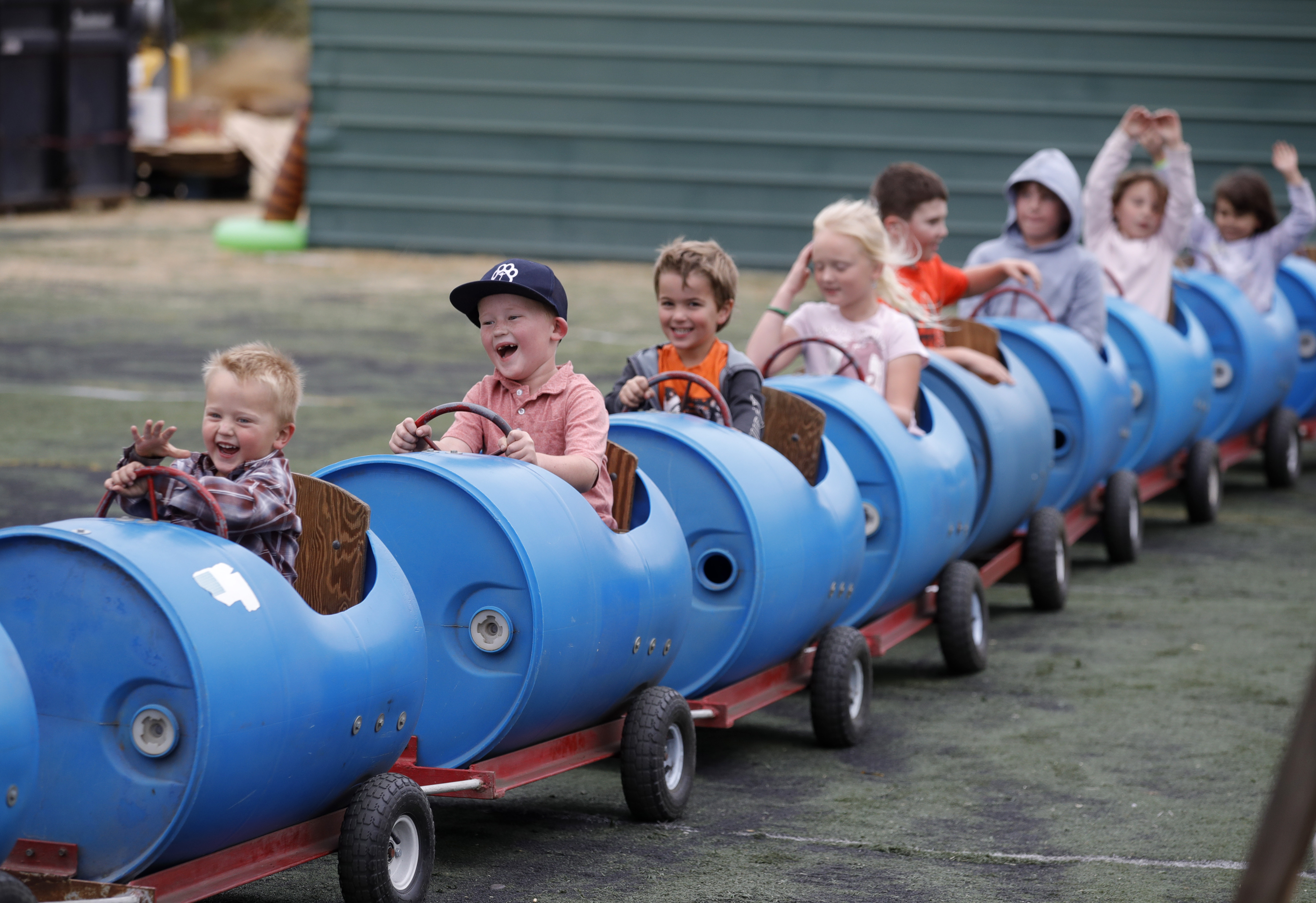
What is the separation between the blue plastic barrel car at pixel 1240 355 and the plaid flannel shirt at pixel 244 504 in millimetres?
6364

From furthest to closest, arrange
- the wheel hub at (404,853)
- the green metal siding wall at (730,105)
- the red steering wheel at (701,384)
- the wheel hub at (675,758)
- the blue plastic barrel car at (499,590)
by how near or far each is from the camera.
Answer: the green metal siding wall at (730,105)
the red steering wheel at (701,384)
the wheel hub at (675,758)
the blue plastic barrel car at (499,590)
the wheel hub at (404,853)

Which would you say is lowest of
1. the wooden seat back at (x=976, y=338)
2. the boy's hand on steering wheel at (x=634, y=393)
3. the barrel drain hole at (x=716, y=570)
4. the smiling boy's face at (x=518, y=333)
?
the barrel drain hole at (x=716, y=570)

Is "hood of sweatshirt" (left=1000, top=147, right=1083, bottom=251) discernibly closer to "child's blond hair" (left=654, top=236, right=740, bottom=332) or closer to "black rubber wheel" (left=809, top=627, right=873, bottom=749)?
"child's blond hair" (left=654, top=236, right=740, bottom=332)

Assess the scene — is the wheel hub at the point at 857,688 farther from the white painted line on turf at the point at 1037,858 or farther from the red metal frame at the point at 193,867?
the red metal frame at the point at 193,867

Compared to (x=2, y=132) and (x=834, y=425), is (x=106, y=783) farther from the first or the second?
(x=2, y=132)

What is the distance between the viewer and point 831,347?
6094 millimetres

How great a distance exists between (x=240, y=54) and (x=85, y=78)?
26.6 metres

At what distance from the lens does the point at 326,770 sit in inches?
130

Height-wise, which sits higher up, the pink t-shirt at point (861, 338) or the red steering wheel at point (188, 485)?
the pink t-shirt at point (861, 338)

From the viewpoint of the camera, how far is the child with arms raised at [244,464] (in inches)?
134

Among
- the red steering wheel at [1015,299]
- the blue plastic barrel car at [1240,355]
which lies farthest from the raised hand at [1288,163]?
the red steering wheel at [1015,299]

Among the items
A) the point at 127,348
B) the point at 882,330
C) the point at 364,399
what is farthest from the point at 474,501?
the point at 127,348

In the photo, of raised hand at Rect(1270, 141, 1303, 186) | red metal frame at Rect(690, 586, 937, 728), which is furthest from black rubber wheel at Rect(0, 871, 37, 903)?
raised hand at Rect(1270, 141, 1303, 186)

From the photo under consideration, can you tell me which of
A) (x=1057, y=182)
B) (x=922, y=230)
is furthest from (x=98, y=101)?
(x=922, y=230)
